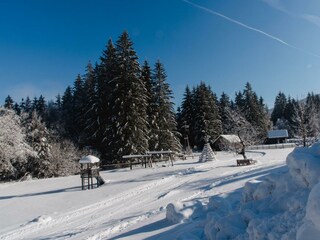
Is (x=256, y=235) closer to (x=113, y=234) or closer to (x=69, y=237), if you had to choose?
(x=113, y=234)

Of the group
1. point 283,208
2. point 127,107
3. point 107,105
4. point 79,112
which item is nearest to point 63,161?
point 107,105

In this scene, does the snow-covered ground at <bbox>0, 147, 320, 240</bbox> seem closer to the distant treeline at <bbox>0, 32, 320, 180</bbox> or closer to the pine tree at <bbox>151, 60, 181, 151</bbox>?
the distant treeline at <bbox>0, 32, 320, 180</bbox>

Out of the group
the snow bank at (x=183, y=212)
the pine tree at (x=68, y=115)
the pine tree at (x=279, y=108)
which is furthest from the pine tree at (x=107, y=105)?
the pine tree at (x=279, y=108)

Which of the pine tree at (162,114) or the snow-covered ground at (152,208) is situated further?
the pine tree at (162,114)

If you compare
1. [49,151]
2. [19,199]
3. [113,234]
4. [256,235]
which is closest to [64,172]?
[49,151]

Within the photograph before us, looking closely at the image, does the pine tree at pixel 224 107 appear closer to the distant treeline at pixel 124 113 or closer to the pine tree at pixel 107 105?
the distant treeline at pixel 124 113

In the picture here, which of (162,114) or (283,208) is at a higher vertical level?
(162,114)

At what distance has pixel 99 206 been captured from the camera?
51.5 ft

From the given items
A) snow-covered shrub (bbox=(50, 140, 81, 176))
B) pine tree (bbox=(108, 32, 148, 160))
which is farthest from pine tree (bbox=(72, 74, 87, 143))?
pine tree (bbox=(108, 32, 148, 160))

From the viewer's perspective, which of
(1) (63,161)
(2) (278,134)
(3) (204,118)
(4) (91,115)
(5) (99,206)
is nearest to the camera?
(5) (99,206)

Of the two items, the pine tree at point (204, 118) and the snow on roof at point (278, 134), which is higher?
the pine tree at point (204, 118)

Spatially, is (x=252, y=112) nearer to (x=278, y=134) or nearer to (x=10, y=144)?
(x=278, y=134)

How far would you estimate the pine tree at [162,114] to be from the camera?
4206 centimetres

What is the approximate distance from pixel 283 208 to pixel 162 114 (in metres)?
37.7
